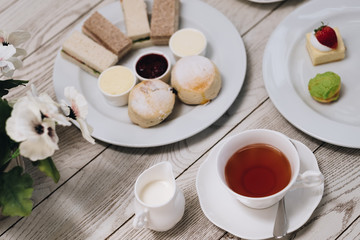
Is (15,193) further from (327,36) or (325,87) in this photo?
(327,36)

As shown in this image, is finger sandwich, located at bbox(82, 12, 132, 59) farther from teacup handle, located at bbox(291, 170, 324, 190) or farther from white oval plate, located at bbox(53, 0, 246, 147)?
teacup handle, located at bbox(291, 170, 324, 190)

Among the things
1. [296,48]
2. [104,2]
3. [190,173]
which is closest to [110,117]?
[190,173]

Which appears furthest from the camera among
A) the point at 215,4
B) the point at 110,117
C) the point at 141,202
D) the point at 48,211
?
the point at 215,4

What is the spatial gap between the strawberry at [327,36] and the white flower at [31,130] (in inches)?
31.8

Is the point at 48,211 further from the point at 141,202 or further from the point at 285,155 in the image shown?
the point at 285,155

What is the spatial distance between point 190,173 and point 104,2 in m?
0.73

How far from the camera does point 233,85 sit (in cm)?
126

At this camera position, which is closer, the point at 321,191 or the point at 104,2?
the point at 321,191

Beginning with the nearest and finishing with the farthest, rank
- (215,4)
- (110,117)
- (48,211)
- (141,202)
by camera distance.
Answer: (141,202) < (48,211) < (110,117) < (215,4)

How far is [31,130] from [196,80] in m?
0.54

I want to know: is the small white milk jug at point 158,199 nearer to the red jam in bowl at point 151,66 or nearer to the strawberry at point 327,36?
the red jam in bowl at point 151,66

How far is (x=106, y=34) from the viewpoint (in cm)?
141

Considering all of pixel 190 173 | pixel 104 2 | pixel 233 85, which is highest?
pixel 104 2

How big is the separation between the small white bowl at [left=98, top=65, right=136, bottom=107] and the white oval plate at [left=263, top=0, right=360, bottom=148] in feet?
1.34
